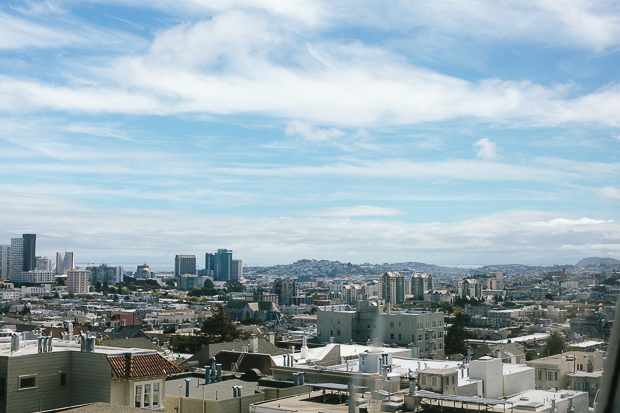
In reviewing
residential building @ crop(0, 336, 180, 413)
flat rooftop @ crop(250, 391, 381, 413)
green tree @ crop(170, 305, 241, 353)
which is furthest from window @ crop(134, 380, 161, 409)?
green tree @ crop(170, 305, 241, 353)

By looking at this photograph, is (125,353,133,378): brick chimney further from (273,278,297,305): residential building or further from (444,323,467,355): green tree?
(273,278,297,305): residential building

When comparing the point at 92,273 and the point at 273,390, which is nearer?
the point at 273,390

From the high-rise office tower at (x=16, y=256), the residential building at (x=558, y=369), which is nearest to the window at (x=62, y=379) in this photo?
the residential building at (x=558, y=369)

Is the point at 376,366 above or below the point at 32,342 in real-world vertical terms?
below

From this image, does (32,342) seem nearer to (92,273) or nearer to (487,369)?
(487,369)

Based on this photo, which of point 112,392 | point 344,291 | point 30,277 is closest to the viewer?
point 112,392

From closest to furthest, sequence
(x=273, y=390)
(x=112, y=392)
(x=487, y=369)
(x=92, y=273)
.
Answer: (x=112, y=392) < (x=273, y=390) < (x=487, y=369) < (x=92, y=273)

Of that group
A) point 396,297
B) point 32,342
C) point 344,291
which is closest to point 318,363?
point 32,342

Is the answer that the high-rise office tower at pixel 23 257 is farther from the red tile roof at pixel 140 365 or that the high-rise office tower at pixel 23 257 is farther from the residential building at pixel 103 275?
the red tile roof at pixel 140 365
